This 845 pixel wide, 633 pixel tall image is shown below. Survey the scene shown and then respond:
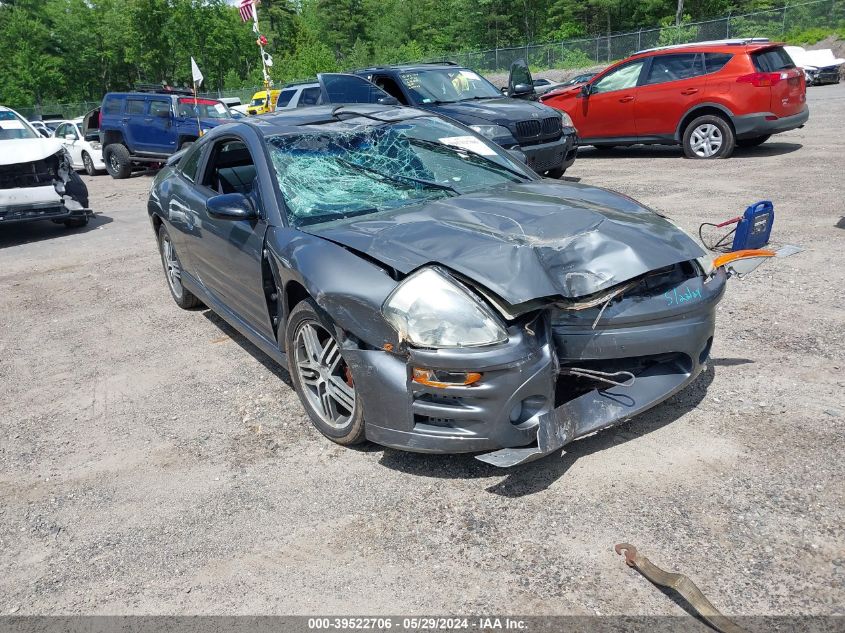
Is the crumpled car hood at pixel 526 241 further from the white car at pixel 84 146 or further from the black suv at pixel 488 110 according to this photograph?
the white car at pixel 84 146

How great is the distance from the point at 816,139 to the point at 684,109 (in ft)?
10.3

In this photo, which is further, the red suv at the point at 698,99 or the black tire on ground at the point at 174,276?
the red suv at the point at 698,99

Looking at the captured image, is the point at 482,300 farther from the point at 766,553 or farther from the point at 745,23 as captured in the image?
the point at 745,23

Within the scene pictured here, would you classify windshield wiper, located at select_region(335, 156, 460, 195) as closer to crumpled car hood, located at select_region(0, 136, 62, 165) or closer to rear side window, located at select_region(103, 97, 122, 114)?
crumpled car hood, located at select_region(0, 136, 62, 165)

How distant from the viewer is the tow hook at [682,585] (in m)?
2.28

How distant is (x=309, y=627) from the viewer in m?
2.46

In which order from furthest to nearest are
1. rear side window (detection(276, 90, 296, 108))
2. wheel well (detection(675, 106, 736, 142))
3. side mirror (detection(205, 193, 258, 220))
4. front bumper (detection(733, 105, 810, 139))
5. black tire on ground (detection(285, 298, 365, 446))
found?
rear side window (detection(276, 90, 296, 108)), wheel well (detection(675, 106, 736, 142)), front bumper (detection(733, 105, 810, 139)), side mirror (detection(205, 193, 258, 220)), black tire on ground (detection(285, 298, 365, 446))

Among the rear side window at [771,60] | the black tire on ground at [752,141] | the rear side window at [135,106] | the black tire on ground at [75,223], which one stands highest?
the rear side window at [135,106]

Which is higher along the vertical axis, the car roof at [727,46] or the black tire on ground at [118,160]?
the car roof at [727,46]

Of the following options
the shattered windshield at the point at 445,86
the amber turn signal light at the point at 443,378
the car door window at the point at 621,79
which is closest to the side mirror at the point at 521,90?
the shattered windshield at the point at 445,86

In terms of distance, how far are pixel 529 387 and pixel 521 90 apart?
30.0 ft

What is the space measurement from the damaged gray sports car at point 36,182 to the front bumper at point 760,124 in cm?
990

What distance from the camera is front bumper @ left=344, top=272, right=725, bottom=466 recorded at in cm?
294

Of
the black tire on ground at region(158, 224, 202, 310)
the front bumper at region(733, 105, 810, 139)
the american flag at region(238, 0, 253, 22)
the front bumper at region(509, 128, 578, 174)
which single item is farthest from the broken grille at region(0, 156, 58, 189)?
the american flag at region(238, 0, 253, 22)
